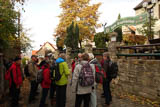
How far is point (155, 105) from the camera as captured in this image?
4.99 meters

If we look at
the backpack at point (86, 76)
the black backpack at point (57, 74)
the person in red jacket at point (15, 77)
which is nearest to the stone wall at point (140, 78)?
the backpack at point (86, 76)

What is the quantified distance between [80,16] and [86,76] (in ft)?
75.5

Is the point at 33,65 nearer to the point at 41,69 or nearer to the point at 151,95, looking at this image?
the point at 41,69

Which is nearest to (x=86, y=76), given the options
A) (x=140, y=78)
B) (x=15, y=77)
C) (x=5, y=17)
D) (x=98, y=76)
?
(x=98, y=76)

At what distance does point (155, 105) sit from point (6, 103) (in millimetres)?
5708

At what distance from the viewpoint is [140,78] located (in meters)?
5.91

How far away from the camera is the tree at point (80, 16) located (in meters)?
25.3

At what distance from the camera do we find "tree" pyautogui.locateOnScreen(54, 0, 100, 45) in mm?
25266

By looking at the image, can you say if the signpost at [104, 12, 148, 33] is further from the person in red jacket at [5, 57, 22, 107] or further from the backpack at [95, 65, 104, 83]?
the person in red jacket at [5, 57, 22, 107]

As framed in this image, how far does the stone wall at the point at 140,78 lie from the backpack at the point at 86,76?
10.3 ft

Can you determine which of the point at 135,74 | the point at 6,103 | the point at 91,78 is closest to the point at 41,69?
the point at 91,78

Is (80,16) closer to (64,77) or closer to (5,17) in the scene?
(5,17)

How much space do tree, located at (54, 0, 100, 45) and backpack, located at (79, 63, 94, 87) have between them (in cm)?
2182

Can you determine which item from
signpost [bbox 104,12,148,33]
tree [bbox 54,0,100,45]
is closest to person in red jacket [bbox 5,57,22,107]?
signpost [bbox 104,12,148,33]
